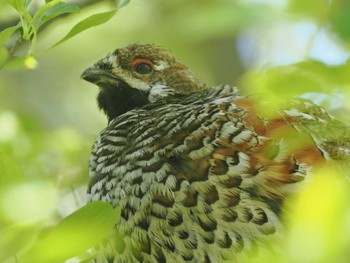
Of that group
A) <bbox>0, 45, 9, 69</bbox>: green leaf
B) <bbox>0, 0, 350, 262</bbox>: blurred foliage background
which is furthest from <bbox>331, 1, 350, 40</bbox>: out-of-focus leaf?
<bbox>0, 45, 9, 69</bbox>: green leaf

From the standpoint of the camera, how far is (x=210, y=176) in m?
3.68

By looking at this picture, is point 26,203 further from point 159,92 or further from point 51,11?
point 159,92

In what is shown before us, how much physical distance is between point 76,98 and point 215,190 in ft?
22.9

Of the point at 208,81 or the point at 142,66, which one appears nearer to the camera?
the point at 142,66

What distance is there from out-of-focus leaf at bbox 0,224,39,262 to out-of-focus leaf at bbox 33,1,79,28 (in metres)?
0.77

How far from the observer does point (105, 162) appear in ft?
14.1

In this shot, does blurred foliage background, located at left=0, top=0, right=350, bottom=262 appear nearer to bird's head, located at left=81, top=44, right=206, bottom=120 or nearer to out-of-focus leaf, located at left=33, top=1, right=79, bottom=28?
out-of-focus leaf, located at left=33, top=1, right=79, bottom=28

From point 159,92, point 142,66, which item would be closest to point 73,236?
point 159,92

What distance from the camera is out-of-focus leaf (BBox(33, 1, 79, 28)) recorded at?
2450mm

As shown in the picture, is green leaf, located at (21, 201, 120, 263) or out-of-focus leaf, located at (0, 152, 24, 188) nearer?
green leaf, located at (21, 201, 120, 263)

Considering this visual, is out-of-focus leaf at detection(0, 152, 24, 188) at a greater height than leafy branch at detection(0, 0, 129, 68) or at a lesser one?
lesser

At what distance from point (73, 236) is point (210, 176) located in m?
1.73

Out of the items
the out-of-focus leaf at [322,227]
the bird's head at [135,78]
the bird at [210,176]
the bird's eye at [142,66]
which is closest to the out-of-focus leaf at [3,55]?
the out-of-focus leaf at [322,227]

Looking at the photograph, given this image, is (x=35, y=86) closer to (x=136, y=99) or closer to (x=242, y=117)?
(x=136, y=99)
